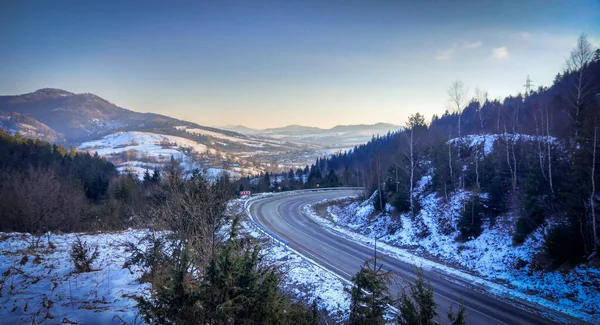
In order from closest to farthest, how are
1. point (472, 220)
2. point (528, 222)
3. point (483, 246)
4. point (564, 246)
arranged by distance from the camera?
point (564, 246), point (528, 222), point (483, 246), point (472, 220)

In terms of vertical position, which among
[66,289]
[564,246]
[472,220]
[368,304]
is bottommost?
[472,220]

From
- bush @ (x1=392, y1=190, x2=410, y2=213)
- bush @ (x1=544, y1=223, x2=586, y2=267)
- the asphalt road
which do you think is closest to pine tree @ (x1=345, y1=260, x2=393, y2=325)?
the asphalt road

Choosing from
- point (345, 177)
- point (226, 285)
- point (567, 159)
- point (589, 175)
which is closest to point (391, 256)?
point (589, 175)

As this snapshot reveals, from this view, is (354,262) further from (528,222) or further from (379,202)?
(379,202)

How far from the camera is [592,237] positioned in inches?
578

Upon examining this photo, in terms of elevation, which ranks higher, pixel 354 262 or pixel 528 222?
pixel 528 222

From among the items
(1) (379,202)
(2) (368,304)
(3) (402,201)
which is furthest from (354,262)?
(1) (379,202)

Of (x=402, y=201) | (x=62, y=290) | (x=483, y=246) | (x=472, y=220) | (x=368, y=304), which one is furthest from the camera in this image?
(x=402, y=201)

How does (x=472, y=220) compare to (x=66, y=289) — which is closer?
(x=66, y=289)

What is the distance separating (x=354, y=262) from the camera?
64.3 feet

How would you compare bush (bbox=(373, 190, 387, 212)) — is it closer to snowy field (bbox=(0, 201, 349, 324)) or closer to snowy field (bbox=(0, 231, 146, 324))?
snowy field (bbox=(0, 201, 349, 324))

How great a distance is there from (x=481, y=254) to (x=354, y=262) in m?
8.84

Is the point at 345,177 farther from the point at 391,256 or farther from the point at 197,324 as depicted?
the point at 197,324

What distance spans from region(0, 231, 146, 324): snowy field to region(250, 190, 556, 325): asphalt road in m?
8.76
